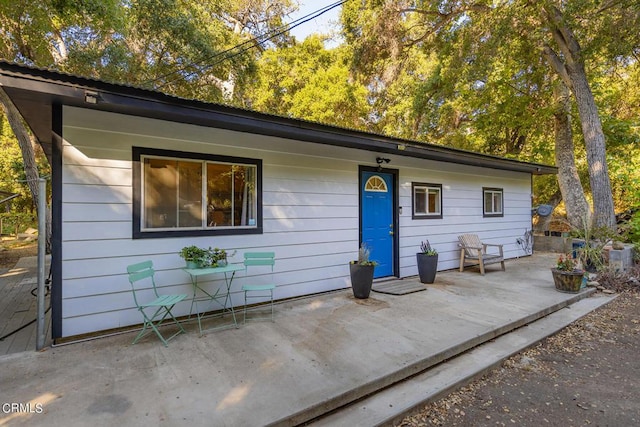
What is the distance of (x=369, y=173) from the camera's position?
569 centimetres

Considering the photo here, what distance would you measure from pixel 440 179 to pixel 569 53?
5.02 metres

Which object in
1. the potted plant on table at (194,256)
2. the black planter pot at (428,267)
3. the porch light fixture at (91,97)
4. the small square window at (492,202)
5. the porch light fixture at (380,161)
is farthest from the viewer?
the small square window at (492,202)

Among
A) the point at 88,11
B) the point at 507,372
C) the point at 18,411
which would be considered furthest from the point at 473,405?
the point at 88,11

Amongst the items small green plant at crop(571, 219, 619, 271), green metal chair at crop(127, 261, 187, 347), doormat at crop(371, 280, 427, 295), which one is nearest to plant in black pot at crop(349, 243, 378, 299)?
doormat at crop(371, 280, 427, 295)

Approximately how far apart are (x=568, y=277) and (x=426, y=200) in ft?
8.63

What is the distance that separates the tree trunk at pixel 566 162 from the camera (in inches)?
371

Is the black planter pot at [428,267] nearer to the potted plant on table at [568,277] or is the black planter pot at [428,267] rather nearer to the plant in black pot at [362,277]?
the plant in black pot at [362,277]

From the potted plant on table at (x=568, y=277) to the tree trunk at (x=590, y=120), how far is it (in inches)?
125

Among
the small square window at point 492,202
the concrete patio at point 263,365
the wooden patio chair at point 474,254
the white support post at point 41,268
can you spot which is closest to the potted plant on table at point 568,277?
the concrete patio at point 263,365

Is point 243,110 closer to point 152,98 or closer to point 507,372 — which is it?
point 152,98

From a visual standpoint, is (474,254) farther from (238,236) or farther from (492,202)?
(238,236)

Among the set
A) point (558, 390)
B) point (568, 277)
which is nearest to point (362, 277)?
point (558, 390)

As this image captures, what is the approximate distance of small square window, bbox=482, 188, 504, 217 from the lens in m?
7.91

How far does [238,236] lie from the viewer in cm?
422
